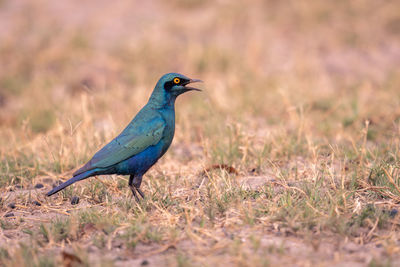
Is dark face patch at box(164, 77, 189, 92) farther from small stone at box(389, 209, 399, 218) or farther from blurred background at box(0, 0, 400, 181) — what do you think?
small stone at box(389, 209, 399, 218)

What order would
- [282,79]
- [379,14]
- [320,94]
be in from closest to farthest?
[320,94], [282,79], [379,14]

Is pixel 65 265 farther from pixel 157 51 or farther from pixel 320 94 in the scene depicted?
pixel 157 51

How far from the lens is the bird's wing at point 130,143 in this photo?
13.2 ft

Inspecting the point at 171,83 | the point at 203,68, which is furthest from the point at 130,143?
the point at 203,68

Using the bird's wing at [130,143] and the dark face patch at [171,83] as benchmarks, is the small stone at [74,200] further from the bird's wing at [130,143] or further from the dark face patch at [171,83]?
the dark face patch at [171,83]

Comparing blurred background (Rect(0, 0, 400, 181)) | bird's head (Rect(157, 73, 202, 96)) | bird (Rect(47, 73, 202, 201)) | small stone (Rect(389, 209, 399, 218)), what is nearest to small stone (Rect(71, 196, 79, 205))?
bird (Rect(47, 73, 202, 201))

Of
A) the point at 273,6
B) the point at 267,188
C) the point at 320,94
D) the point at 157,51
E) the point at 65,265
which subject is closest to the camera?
the point at 65,265

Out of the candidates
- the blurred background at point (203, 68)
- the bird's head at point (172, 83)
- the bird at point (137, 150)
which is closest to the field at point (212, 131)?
the blurred background at point (203, 68)

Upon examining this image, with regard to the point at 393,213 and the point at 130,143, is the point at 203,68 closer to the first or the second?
the point at 130,143

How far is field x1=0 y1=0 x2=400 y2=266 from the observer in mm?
3307

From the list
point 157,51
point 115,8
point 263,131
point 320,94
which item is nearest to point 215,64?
point 157,51

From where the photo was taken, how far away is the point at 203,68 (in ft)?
29.8

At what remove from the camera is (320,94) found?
766 cm

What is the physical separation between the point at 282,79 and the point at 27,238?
19.4 feet
